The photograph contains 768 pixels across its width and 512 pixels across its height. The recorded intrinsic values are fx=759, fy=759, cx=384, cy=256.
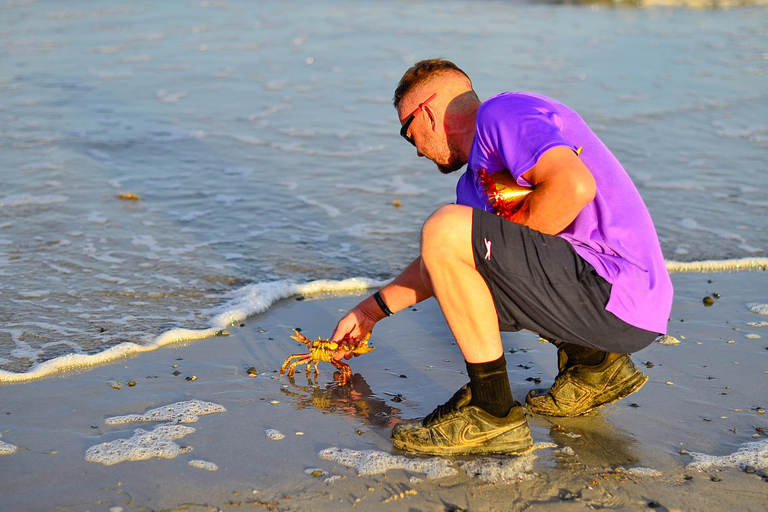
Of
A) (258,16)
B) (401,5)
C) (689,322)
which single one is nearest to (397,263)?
(689,322)

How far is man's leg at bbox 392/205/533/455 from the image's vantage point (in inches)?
A: 103

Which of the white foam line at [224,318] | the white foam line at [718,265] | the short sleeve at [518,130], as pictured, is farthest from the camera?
the white foam line at [718,265]

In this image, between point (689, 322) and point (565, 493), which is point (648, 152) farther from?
point (565, 493)

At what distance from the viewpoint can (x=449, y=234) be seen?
2.60m

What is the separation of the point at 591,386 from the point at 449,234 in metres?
0.94

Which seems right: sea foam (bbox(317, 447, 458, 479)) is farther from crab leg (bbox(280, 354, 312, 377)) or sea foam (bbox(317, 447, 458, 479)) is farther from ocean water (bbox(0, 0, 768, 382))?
ocean water (bbox(0, 0, 768, 382))

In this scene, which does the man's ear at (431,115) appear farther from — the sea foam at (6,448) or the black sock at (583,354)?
the sea foam at (6,448)

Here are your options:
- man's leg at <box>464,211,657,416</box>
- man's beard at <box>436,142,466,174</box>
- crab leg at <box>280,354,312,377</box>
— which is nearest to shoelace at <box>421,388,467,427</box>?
man's leg at <box>464,211,657,416</box>

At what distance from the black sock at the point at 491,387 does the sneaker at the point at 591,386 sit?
1.21 feet

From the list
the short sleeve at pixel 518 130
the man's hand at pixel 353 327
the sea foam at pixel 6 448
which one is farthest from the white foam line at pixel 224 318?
the short sleeve at pixel 518 130

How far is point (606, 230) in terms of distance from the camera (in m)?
2.65

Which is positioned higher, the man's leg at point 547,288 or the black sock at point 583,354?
the man's leg at point 547,288

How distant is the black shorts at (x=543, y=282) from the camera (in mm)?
2609

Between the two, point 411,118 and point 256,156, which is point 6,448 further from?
point 256,156
